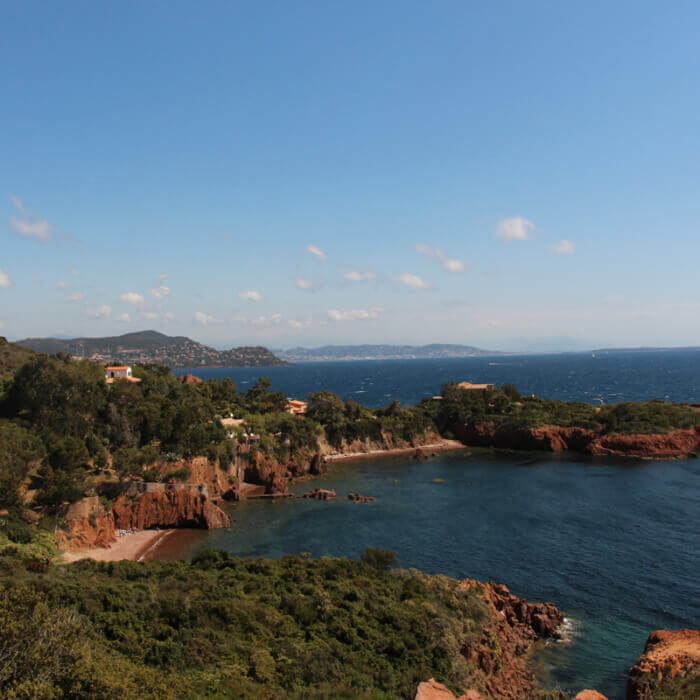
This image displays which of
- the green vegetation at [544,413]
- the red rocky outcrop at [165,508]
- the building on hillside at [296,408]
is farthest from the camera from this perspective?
the building on hillside at [296,408]

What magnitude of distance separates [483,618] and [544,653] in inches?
153

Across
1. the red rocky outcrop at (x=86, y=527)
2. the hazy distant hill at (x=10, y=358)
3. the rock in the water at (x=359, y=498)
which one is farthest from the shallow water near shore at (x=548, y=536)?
the hazy distant hill at (x=10, y=358)

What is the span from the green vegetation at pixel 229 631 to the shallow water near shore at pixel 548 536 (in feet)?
23.2

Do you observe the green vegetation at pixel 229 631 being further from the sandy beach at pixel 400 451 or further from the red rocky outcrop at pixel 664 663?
the sandy beach at pixel 400 451

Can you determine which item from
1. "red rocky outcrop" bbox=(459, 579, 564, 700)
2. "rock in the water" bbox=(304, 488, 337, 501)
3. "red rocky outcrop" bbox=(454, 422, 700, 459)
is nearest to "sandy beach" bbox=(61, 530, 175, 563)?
"rock in the water" bbox=(304, 488, 337, 501)

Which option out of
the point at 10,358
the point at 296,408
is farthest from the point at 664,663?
the point at 10,358

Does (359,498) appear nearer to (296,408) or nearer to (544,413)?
(296,408)

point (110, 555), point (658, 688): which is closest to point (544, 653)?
point (658, 688)

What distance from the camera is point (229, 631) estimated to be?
1831 centimetres

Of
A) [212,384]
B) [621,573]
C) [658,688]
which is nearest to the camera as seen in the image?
[658,688]

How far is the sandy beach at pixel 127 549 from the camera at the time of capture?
110 feet

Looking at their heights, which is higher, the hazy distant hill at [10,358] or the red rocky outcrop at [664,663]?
the hazy distant hill at [10,358]

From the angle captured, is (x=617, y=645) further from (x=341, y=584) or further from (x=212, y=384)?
(x=212, y=384)

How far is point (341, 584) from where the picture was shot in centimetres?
2423
